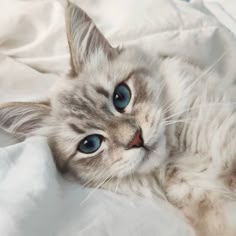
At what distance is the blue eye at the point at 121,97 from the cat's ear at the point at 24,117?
0.18 meters

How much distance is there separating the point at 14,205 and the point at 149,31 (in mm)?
642

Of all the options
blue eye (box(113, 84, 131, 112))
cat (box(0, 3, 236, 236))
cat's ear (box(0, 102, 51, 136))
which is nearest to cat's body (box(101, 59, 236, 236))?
cat (box(0, 3, 236, 236))

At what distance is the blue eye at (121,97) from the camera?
3.44 feet

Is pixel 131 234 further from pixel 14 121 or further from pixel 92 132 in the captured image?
pixel 14 121

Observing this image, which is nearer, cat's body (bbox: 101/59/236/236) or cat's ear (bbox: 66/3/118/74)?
cat's body (bbox: 101/59/236/236)

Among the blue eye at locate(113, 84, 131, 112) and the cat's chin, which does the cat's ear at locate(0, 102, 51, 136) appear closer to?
the blue eye at locate(113, 84, 131, 112)

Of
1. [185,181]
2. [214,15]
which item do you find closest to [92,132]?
[185,181]

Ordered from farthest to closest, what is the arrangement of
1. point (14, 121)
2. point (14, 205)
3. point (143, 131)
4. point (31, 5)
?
point (31, 5) < point (14, 121) < point (143, 131) < point (14, 205)

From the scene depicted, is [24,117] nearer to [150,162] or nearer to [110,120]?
[110,120]

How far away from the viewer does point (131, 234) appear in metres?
0.89

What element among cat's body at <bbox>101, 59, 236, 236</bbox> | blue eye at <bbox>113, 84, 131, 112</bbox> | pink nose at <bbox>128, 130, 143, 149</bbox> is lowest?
cat's body at <bbox>101, 59, 236, 236</bbox>

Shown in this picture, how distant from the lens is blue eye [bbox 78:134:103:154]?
3.42 ft

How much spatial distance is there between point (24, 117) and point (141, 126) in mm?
295

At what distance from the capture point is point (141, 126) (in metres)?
0.99
